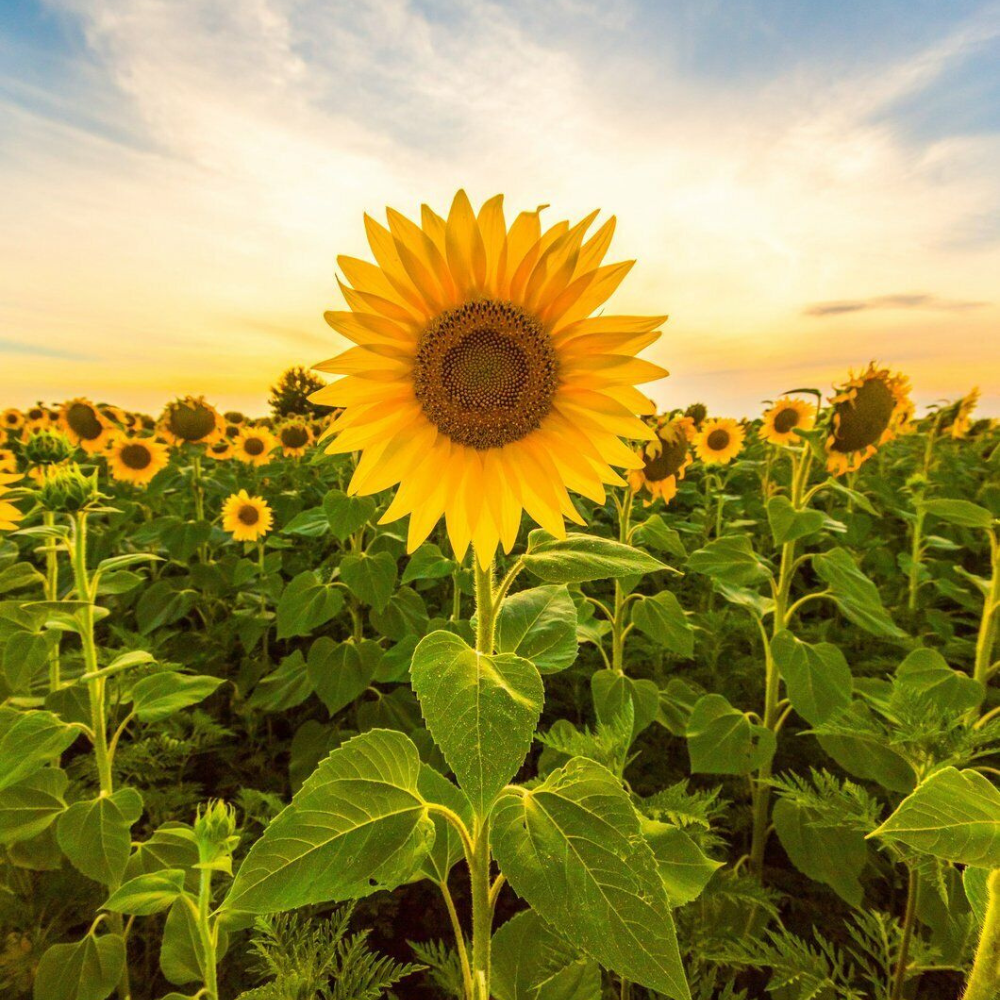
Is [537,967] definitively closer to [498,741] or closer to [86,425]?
[498,741]

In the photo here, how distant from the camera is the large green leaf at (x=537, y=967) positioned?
1.33 meters

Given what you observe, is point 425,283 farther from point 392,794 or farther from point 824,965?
point 824,965

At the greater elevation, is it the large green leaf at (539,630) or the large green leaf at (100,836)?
the large green leaf at (539,630)

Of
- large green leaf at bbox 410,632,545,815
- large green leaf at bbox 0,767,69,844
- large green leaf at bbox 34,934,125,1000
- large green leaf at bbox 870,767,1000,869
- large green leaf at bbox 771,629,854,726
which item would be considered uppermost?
large green leaf at bbox 410,632,545,815

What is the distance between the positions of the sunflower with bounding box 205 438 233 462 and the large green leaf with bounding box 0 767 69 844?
4968mm

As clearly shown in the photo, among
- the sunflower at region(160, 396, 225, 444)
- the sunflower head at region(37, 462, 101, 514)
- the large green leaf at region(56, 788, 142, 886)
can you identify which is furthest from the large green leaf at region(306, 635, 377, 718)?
the sunflower at region(160, 396, 225, 444)

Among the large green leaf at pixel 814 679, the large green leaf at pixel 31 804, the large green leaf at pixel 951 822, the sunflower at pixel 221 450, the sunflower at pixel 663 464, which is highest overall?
the sunflower at pixel 663 464

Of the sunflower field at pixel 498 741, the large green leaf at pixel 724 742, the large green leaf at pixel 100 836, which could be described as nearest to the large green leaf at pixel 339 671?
the sunflower field at pixel 498 741

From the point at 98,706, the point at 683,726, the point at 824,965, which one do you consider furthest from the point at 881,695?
the point at 98,706

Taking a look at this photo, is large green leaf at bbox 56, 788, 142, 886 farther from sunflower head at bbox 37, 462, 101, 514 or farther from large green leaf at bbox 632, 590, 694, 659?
large green leaf at bbox 632, 590, 694, 659

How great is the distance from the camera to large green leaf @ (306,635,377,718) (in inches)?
105

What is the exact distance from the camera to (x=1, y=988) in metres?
1.95

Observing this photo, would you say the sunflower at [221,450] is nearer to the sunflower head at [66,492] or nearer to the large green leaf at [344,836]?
the sunflower head at [66,492]

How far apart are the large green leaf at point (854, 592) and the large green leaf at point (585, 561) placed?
1.51m
